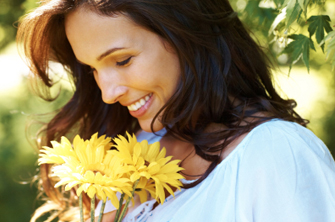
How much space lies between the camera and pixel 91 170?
3.34 ft

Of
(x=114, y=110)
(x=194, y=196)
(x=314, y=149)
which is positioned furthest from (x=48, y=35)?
(x=314, y=149)

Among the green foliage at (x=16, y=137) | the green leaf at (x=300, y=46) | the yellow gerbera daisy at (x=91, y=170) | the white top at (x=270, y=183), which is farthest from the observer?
the green foliage at (x=16, y=137)

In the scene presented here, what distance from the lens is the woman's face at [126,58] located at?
3.93 feet

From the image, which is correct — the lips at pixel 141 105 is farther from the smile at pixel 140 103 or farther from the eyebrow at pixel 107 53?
the eyebrow at pixel 107 53

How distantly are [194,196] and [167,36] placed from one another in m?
0.54

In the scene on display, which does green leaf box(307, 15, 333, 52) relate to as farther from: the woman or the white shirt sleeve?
the white shirt sleeve

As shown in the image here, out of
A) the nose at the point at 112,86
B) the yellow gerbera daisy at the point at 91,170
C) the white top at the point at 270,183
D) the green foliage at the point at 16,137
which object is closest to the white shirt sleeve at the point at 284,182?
the white top at the point at 270,183

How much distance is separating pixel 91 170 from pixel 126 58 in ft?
1.33

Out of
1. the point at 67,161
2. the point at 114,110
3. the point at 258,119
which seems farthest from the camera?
the point at 114,110

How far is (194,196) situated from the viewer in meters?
1.17

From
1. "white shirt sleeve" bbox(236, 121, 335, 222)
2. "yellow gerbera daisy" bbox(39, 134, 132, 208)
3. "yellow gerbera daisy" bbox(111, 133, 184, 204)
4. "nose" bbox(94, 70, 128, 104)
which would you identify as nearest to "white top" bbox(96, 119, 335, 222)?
"white shirt sleeve" bbox(236, 121, 335, 222)

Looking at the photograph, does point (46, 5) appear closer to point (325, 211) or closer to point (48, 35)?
point (48, 35)

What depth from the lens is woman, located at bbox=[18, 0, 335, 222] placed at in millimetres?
1054

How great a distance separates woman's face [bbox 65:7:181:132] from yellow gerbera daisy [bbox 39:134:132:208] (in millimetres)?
234
